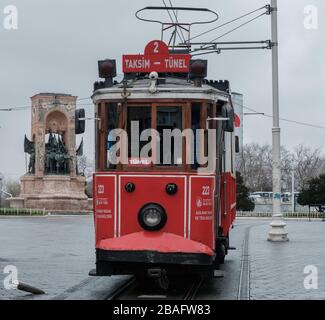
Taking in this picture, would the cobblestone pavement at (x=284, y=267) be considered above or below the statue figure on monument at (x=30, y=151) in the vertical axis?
below

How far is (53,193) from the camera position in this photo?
196ft

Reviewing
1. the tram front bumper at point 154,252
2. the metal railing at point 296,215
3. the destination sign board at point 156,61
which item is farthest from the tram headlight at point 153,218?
the metal railing at point 296,215

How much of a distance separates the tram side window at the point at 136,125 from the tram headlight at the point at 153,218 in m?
0.84

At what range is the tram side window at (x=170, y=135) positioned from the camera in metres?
11.3

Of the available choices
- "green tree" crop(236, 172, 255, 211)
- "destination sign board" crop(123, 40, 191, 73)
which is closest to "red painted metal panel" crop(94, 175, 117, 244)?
"destination sign board" crop(123, 40, 191, 73)

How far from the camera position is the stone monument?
58875 millimetres

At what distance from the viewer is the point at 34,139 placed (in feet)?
199

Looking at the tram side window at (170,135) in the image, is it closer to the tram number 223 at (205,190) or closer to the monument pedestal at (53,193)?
the tram number 223 at (205,190)

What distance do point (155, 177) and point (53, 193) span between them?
162 feet

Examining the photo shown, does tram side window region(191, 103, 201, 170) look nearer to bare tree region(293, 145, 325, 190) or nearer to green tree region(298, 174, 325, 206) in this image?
green tree region(298, 174, 325, 206)

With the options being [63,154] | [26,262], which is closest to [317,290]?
[26,262]

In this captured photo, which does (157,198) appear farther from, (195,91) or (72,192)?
(72,192)

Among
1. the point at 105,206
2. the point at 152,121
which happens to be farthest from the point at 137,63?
the point at 105,206
